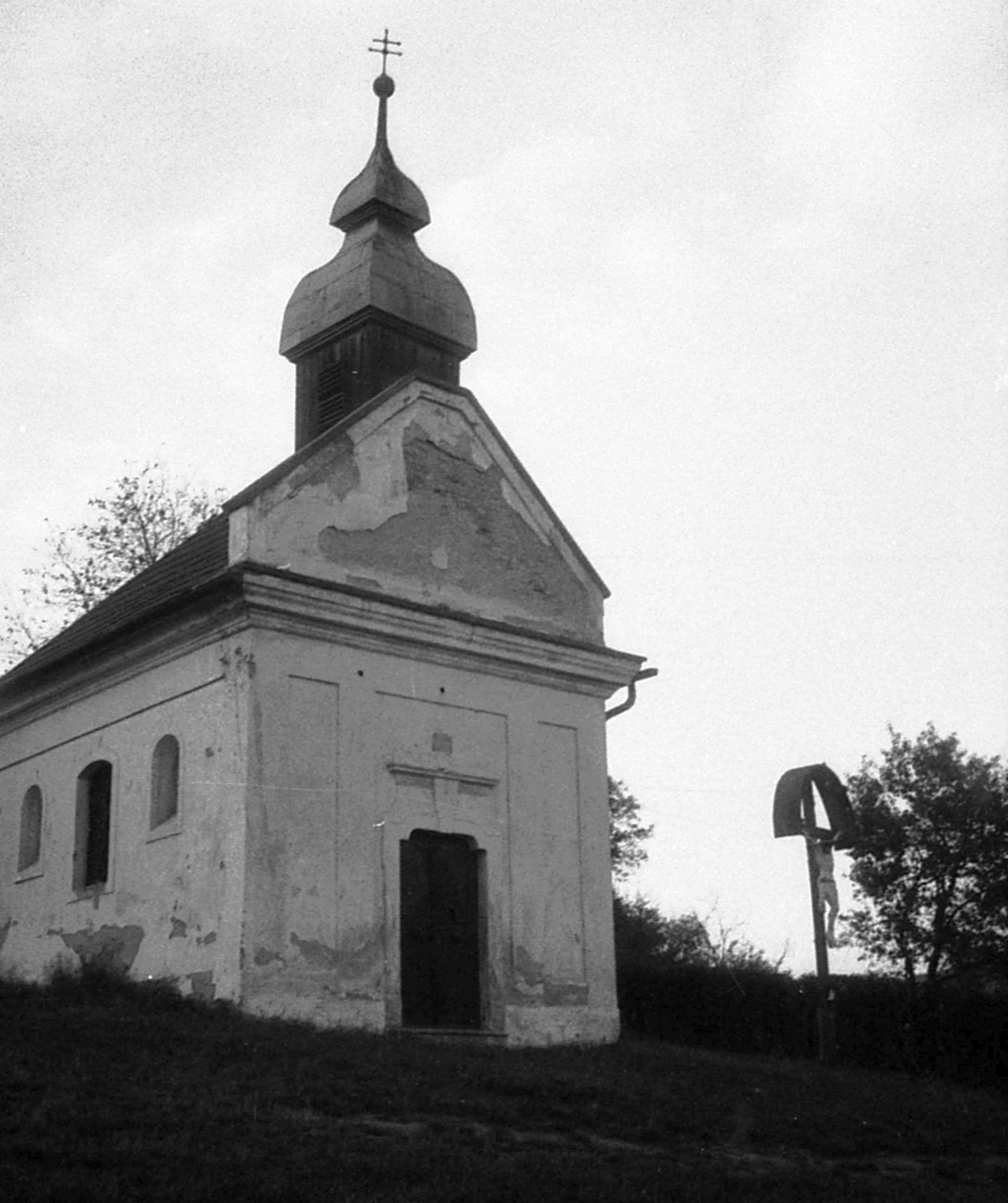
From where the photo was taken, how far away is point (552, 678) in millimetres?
19891

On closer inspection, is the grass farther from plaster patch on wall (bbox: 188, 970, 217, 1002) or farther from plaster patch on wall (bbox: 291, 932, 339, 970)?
plaster patch on wall (bbox: 291, 932, 339, 970)

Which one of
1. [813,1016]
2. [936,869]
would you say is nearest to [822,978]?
[813,1016]

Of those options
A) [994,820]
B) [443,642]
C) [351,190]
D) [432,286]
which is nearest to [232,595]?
[443,642]

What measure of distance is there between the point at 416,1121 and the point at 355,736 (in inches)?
282

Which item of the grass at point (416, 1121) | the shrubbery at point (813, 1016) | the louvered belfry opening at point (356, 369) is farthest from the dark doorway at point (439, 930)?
the louvered belfry opening at point (356, 369)

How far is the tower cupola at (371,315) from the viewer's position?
2086 cm

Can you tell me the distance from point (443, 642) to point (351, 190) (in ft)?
25.0

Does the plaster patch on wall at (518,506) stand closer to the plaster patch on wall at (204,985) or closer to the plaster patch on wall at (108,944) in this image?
the plaster patch on wall at (108,944)

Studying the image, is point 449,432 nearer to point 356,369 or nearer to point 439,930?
point 356,369

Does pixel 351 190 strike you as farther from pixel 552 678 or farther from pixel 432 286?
pixel 552 678

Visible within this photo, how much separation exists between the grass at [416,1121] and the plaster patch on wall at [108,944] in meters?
1.11

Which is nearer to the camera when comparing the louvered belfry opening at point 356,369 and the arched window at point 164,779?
the arched window at point 164,779

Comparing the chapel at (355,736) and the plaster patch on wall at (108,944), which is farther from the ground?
the chapel at (355,736)

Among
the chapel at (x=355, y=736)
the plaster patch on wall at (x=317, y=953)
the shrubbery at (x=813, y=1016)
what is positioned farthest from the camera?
the shrubbery at (x=813, y=1016)
